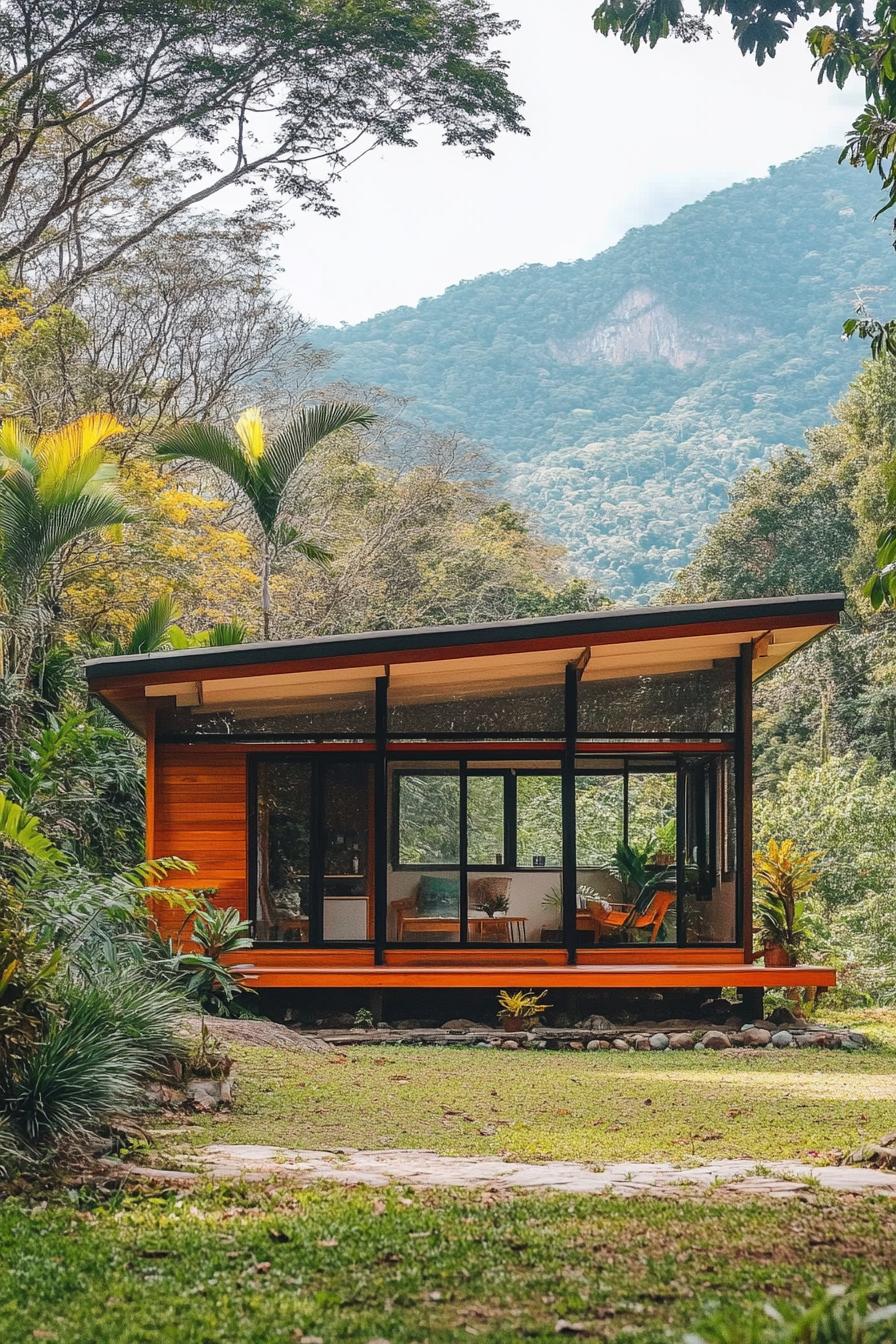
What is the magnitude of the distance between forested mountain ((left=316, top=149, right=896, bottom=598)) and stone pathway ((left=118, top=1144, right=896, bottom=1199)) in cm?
4472

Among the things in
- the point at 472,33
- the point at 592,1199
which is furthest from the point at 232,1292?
the point at 472,33

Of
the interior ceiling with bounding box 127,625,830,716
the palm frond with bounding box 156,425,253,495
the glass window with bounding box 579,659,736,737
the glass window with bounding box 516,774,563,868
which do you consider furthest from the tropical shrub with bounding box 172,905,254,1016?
the palm frond with bounding box 156,425,253,495

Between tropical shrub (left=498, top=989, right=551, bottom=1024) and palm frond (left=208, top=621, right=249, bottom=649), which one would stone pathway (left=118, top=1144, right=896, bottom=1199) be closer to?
tropical shrub (left=498, top=989, right=551, bottom=1024)

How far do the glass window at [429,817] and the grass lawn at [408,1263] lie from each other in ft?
23.3

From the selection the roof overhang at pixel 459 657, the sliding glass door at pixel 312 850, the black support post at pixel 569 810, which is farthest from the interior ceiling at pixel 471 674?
the sliding glass door at pixel 312 850

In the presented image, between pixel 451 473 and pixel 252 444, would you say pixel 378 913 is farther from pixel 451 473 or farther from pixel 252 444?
pixel 451 473

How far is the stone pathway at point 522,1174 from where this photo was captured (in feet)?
16.5

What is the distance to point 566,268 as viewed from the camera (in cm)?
7238

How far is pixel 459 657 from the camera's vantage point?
1130cm

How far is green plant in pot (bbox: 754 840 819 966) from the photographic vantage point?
467 inches

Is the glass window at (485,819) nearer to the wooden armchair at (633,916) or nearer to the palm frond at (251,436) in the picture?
the wooden armchair at (633,916)

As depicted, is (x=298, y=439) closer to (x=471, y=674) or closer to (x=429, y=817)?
(x=471, y=674)

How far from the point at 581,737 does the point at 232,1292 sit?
28.1ft

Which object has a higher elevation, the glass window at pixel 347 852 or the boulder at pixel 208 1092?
the glass window at pixel 347 852
